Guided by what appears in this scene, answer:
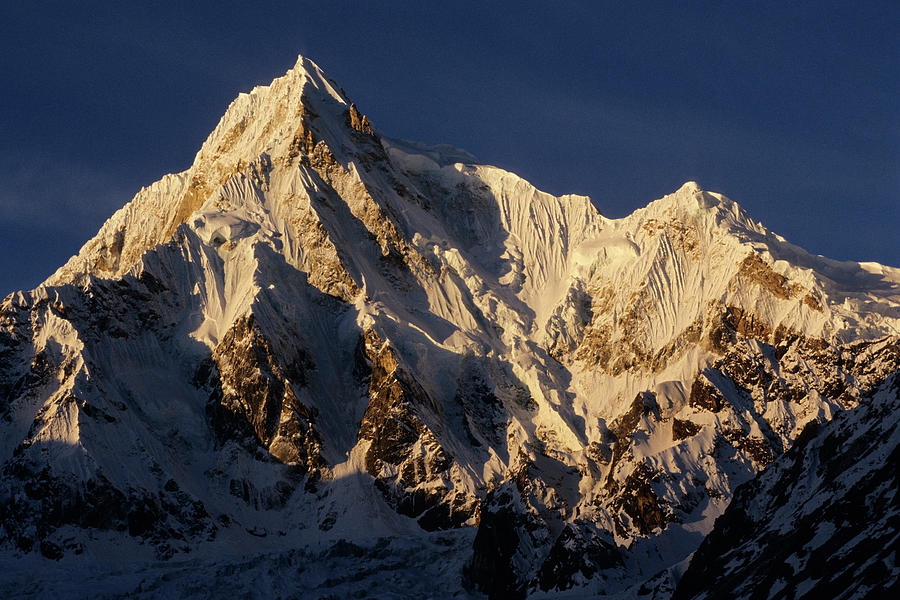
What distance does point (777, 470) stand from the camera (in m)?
178

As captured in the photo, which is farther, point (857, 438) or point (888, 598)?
point (857, 438)

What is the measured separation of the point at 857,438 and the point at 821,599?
109 feet

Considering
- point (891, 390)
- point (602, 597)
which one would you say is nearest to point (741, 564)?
point (891, 390)

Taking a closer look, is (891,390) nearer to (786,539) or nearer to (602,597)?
(786,539)

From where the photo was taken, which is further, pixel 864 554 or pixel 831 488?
pixel 831 488

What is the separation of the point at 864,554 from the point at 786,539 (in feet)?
75.5

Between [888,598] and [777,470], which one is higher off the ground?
[777,470]

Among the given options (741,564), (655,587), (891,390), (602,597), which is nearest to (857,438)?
(891,390)

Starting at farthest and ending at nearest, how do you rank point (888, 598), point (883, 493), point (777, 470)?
point (777, 470)
point (883, 493)
point (888, 598)

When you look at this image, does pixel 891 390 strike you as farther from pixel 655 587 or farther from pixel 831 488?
pixel 655 587

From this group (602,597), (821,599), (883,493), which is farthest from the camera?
(602,597)

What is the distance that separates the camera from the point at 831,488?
6294 inches

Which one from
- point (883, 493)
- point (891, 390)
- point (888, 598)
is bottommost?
point (888, 598)

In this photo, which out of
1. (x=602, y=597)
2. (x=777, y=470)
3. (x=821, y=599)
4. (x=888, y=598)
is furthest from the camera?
(x=602, y=597)
